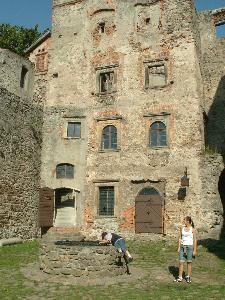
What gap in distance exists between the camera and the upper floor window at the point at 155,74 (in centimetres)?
2059

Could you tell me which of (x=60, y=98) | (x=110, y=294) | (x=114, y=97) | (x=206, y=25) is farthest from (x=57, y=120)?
(x=110, y=294)

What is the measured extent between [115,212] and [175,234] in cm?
329

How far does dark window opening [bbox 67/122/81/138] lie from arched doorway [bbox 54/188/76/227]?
3.14 meters

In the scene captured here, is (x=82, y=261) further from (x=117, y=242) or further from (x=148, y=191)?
(x=148, y=191)

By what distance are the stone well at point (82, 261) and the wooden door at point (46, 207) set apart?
8.81 meters

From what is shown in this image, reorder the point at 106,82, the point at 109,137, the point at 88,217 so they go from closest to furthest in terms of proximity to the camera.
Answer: the point at 88,217, the point at 109,137, the point at 106,82

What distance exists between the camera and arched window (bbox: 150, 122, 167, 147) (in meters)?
19.5

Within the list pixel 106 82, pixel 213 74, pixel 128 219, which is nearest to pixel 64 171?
pixel 128 219

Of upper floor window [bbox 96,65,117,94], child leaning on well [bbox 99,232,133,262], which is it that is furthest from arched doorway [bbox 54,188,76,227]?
child leaning on well [bbox 99,232,133,262]

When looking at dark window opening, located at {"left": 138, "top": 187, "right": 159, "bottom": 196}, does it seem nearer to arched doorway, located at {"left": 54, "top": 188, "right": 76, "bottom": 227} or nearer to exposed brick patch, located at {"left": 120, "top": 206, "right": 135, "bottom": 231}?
exposed brick patch, located at {"left": 120, "top": 206, "right": 135, "bottom": 231}

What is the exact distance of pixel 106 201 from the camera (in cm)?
1970

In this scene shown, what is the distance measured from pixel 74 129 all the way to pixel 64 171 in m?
2.53

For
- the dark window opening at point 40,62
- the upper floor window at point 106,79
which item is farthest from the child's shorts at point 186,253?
the dark window opening at point 40,62

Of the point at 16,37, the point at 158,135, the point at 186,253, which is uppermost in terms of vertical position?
the point at 16,37
